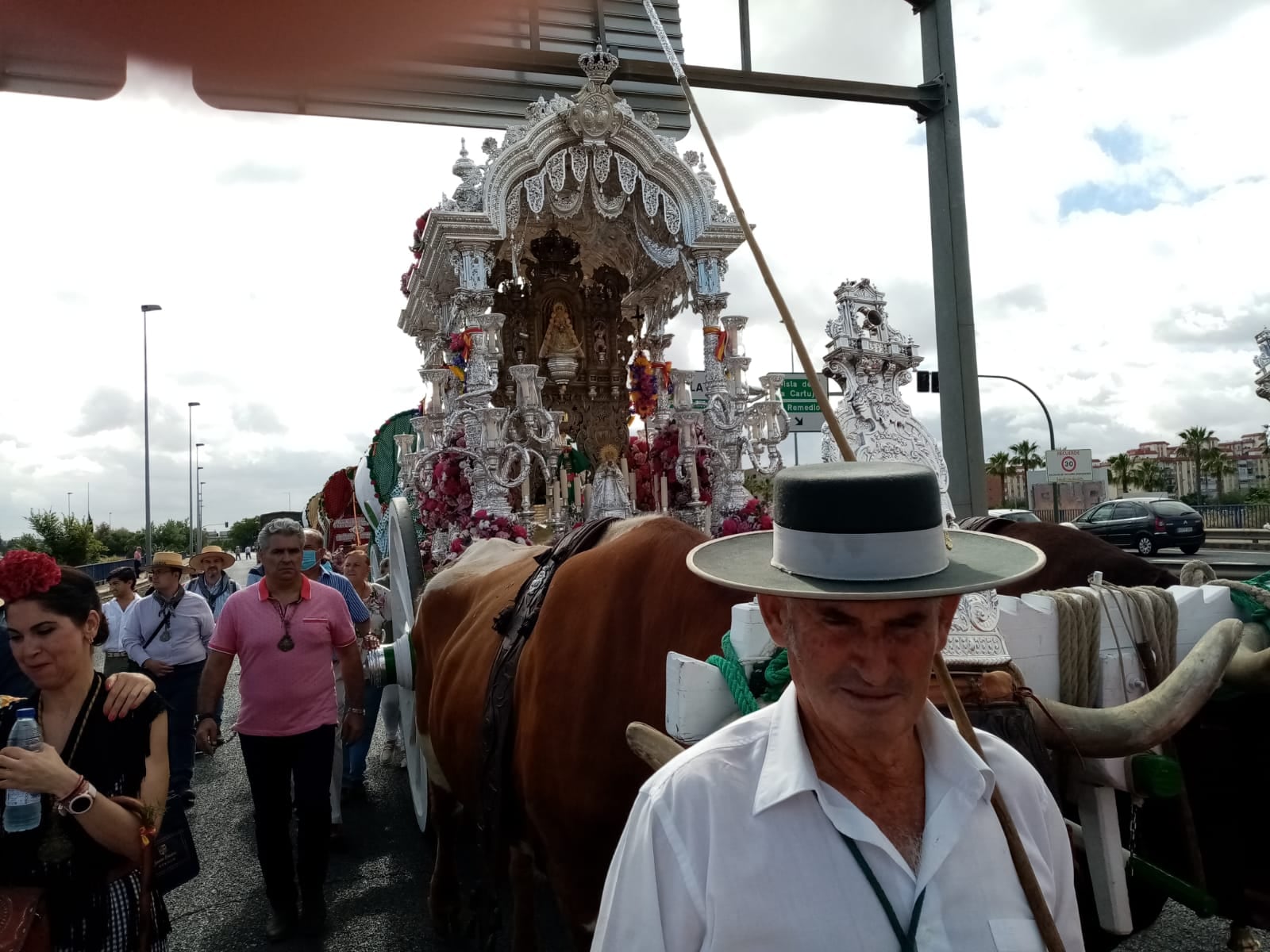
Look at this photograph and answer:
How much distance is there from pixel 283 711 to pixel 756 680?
3.21 m

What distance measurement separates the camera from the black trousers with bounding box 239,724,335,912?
13.5ft

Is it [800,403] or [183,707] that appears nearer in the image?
[183,707]

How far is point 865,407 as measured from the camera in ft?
7.70

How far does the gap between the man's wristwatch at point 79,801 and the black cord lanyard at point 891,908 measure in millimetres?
2035

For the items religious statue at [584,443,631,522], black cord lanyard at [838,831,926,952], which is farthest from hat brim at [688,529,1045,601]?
religious statue at [584,443,631,522]

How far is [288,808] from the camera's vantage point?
14.0ft

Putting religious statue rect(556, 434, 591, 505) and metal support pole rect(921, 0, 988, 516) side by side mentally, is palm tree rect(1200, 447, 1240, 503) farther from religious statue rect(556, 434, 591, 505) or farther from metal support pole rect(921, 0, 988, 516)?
religious statue rect(556, 434, 591, 505)

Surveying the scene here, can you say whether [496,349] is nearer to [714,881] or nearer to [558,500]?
[558,500]

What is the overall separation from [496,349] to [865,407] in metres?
5.57

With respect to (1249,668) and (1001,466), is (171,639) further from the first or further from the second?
(1001,466)

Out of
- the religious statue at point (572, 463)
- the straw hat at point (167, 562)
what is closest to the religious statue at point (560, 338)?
the religious statue at point (572, 463)

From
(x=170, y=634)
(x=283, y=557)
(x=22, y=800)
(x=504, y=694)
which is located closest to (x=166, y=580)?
(x=170, y=634)

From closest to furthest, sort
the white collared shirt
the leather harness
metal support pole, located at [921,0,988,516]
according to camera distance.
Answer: the white collared shirt
the leather harness
metal support pole, located at [921,0,988,516]

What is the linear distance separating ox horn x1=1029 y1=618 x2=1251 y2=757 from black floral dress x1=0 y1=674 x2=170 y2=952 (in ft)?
7.94
